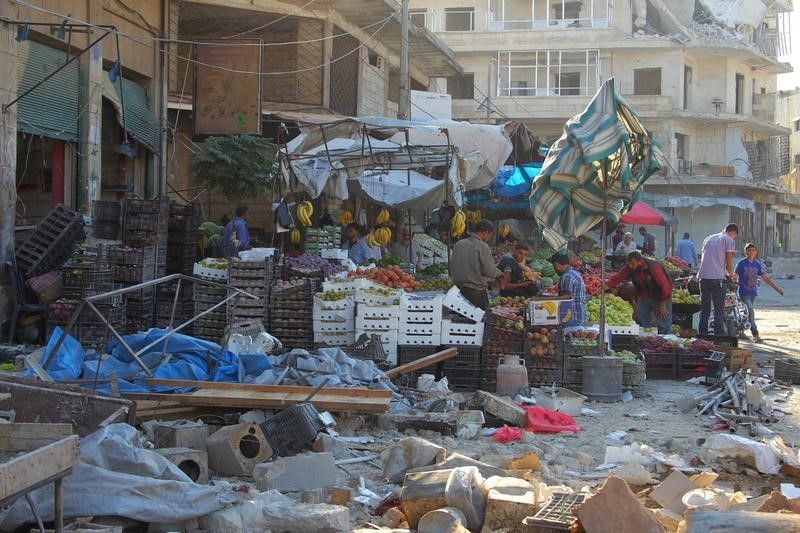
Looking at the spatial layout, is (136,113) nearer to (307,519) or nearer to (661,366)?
(661,366)

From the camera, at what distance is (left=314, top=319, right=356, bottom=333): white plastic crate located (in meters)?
10.8

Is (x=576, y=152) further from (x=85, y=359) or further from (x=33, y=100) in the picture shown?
(x=33, y=100)

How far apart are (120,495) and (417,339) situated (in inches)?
223

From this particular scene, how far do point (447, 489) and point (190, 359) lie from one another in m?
3.79

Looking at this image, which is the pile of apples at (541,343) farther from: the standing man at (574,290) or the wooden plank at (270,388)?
the wooden plank at (270,388)

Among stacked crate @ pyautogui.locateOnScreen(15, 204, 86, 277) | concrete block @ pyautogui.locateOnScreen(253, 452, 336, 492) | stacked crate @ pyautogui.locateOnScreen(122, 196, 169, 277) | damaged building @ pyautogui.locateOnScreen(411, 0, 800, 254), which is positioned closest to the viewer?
concrete block @ pyautogui.locateOnScreen(253, 452, 336, 492)

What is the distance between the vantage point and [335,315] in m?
10.8

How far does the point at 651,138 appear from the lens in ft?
34.5

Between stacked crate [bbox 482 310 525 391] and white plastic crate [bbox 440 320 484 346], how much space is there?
8 cm

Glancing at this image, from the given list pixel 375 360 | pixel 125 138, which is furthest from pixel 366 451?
pixel 125 138

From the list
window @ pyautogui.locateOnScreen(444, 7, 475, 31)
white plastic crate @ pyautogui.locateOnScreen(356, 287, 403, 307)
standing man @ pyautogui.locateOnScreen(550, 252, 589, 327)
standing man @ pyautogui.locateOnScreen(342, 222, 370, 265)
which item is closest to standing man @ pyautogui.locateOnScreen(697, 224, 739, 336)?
standing man @ pyautogui.locateOnScreen(550, 252, 589, 327)

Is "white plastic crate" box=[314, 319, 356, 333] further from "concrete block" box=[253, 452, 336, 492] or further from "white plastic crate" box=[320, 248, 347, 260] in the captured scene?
"concrete block" box=[253, 452, 336, 492]

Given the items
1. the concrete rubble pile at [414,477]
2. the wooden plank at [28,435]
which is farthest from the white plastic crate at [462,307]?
the wooden plank at [28,435]

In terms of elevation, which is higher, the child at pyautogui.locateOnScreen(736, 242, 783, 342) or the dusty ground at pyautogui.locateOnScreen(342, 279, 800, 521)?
the child at pyautogui.locateOnScreen(736, 242, 783, 342)
